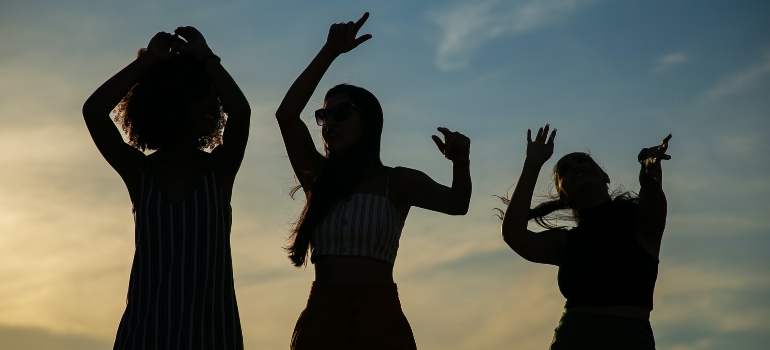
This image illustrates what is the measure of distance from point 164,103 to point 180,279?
3.62 ft

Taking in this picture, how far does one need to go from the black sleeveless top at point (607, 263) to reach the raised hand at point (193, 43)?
287cm

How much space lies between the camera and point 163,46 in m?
5.56

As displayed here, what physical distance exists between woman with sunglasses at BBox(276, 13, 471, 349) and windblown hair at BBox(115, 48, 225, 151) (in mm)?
603

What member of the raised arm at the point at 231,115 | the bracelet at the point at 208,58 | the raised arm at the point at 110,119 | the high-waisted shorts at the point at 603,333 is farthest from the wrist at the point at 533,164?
the raised arm at the point at 110,119

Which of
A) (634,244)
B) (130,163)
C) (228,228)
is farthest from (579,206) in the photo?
(130,163)

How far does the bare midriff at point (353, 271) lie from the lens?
17.7 feet

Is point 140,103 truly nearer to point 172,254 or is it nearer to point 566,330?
point 172,254

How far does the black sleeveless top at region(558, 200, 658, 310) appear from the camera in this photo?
6.27 meters

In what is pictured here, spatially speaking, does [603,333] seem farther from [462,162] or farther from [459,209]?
[462,162]

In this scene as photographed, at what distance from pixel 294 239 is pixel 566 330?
6.53 feet

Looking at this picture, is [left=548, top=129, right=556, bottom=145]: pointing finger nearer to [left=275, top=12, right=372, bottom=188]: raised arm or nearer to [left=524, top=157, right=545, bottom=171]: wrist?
[left=524, top=157, right=545, bottom=171]: wrist

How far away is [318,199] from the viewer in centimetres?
570

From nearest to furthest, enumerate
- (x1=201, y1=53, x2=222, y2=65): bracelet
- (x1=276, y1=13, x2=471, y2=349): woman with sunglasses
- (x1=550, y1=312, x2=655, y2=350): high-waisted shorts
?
1. (x1=276, y1=13, x2=471, y2=349): woman with sunglasses
2. (x1=201, y1=53, x2=222, y2=65): bracelet
3. (x1=550, y1=312, x2=655, y2=350): high-waisted shorts

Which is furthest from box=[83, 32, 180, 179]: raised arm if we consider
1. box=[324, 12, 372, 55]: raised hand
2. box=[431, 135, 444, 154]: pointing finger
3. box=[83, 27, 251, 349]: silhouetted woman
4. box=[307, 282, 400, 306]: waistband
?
box=[431, 135, 444, 154]: pointing finger
